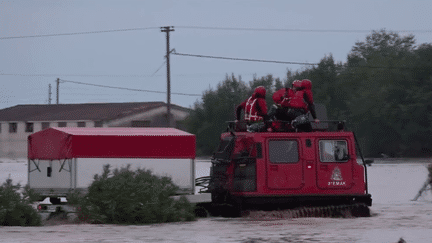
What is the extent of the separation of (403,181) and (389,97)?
1681 inches

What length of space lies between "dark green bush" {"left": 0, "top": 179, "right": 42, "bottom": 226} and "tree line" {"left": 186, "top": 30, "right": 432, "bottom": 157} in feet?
189

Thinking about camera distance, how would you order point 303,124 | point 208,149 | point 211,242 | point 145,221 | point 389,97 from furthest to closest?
point 208,149 → point 389,97 → point 303,124 → point 145,221 → point 211,242

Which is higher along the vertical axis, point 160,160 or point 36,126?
point 36,126

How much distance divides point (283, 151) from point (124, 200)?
12.2 ft

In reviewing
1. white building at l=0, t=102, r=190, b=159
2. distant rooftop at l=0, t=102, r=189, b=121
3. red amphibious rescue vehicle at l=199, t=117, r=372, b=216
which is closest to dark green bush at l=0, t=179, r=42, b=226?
red amphibious rescue vehicle at l=199, t=117, r=372, b=216

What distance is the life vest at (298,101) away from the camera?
60.5 ft

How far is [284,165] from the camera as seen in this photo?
17.4m

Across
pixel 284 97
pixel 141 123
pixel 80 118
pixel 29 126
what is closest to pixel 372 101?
pixel 141 123

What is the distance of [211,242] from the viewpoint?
522 inches

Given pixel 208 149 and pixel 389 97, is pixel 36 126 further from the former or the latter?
pixel 389 97

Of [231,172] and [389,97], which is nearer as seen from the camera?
[231,172]

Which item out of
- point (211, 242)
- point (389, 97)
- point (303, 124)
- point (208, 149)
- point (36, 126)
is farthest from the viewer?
point (36, 126)

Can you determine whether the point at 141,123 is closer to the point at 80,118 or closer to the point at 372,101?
the point at 80,118

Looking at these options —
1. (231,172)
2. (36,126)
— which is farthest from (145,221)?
(36,126)
